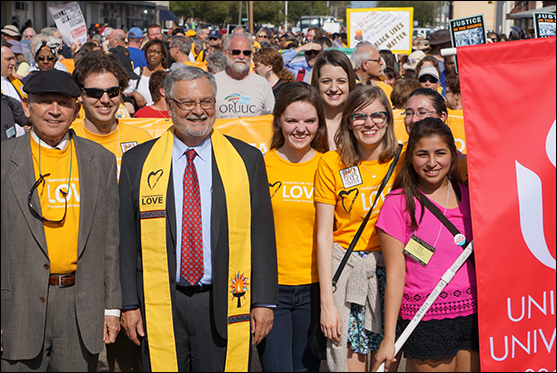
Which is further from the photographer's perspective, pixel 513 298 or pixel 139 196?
pixel 139 196

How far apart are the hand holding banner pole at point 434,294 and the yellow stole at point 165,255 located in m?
0.81

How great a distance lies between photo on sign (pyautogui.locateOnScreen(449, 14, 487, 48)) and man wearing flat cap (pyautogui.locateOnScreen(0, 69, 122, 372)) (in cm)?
428

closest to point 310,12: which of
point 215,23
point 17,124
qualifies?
point 215,23

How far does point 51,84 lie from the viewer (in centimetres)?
312

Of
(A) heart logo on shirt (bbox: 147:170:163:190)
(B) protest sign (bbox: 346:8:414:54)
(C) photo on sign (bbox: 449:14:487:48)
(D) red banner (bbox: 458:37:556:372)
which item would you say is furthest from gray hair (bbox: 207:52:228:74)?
(D) red banner (bbox: 458:37:556:372)

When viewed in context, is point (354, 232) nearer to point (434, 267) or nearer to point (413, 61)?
point (434, 267)

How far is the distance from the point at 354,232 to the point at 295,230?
1.24 ft

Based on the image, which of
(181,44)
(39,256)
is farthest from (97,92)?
(181,44)

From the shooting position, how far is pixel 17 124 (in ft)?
19.3

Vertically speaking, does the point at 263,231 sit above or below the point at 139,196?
below

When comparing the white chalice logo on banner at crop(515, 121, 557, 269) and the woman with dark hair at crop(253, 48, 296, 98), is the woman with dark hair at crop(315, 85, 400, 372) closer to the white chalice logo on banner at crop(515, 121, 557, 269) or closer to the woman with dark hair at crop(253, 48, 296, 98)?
the white chalice logo on banner at crop(515, 121, 557, 269)

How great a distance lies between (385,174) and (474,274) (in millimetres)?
750

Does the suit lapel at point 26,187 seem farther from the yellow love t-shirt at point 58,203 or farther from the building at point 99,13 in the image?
the building at point 99,13

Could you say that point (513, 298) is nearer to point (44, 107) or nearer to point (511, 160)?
point (511, 160)
